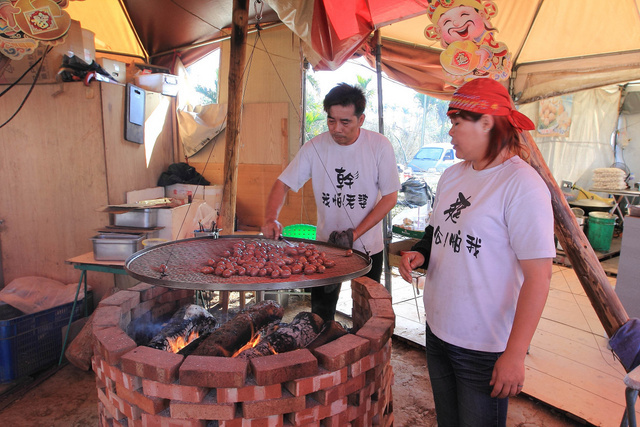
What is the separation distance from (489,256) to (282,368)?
0.89 meters

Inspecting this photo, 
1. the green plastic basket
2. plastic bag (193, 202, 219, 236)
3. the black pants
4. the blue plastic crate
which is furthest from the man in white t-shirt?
plastic bag (193, 202, 219, 236)

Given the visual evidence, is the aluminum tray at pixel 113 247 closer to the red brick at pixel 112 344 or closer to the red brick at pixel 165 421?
the red brick at pixel 112 344

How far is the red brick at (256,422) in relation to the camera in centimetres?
143

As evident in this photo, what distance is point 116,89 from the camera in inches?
187

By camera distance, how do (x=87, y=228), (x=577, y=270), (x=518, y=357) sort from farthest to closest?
(x=87, y=228)
(x=577, y=270)
(x=518, y=357)

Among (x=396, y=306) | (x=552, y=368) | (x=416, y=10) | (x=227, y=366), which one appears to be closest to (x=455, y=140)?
(x=227, y=366)

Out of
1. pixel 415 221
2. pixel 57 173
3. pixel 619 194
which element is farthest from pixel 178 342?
pixel 619 194

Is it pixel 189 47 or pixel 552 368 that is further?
pixel 189 47

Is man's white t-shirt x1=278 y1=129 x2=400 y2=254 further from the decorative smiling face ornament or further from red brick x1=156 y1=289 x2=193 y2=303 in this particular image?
red brick x1=156 y1=289 x2=193 y2=303

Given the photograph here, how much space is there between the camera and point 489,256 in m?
1.40

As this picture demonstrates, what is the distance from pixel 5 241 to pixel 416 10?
5732 mm

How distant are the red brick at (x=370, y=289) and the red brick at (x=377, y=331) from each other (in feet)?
0.90

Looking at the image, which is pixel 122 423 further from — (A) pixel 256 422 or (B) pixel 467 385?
(B) pixel 467 385

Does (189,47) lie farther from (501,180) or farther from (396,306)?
(501,180)
